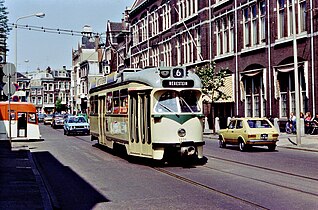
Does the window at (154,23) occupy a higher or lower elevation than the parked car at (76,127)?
higher

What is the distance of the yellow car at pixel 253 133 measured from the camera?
2235 centimetres

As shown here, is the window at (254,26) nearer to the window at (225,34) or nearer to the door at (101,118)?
the window at (225,34)

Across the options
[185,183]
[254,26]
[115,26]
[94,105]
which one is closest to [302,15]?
[254,26]

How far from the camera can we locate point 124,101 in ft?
61.1

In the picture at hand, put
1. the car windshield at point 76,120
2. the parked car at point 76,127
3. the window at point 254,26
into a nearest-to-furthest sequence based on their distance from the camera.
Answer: the window at point 254,26, the parked car at point 76,127, the car windshield at point 76,120

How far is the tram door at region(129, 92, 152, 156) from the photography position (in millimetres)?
16734

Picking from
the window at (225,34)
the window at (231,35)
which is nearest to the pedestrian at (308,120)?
the window at (231,35)

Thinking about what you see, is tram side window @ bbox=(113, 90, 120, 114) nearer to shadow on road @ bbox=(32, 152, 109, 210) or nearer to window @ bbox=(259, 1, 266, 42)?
shadow on road @ bbox=(32, 152, 109, 210)

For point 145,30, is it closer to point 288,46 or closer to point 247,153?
point 288,46

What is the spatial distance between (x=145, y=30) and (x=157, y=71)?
5086 centimetres

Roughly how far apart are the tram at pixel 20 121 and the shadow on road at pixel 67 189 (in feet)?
46.3

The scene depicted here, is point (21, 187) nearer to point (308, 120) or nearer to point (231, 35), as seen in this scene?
point (308, 120)

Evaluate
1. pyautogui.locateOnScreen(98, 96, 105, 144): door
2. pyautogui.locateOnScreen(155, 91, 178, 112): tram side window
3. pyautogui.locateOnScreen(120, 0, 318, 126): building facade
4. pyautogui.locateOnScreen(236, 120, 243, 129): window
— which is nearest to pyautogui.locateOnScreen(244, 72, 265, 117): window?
pyautogui.locateOnScreen(120, 0, 318, 126): building facade

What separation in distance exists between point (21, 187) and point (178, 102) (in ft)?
20.7
